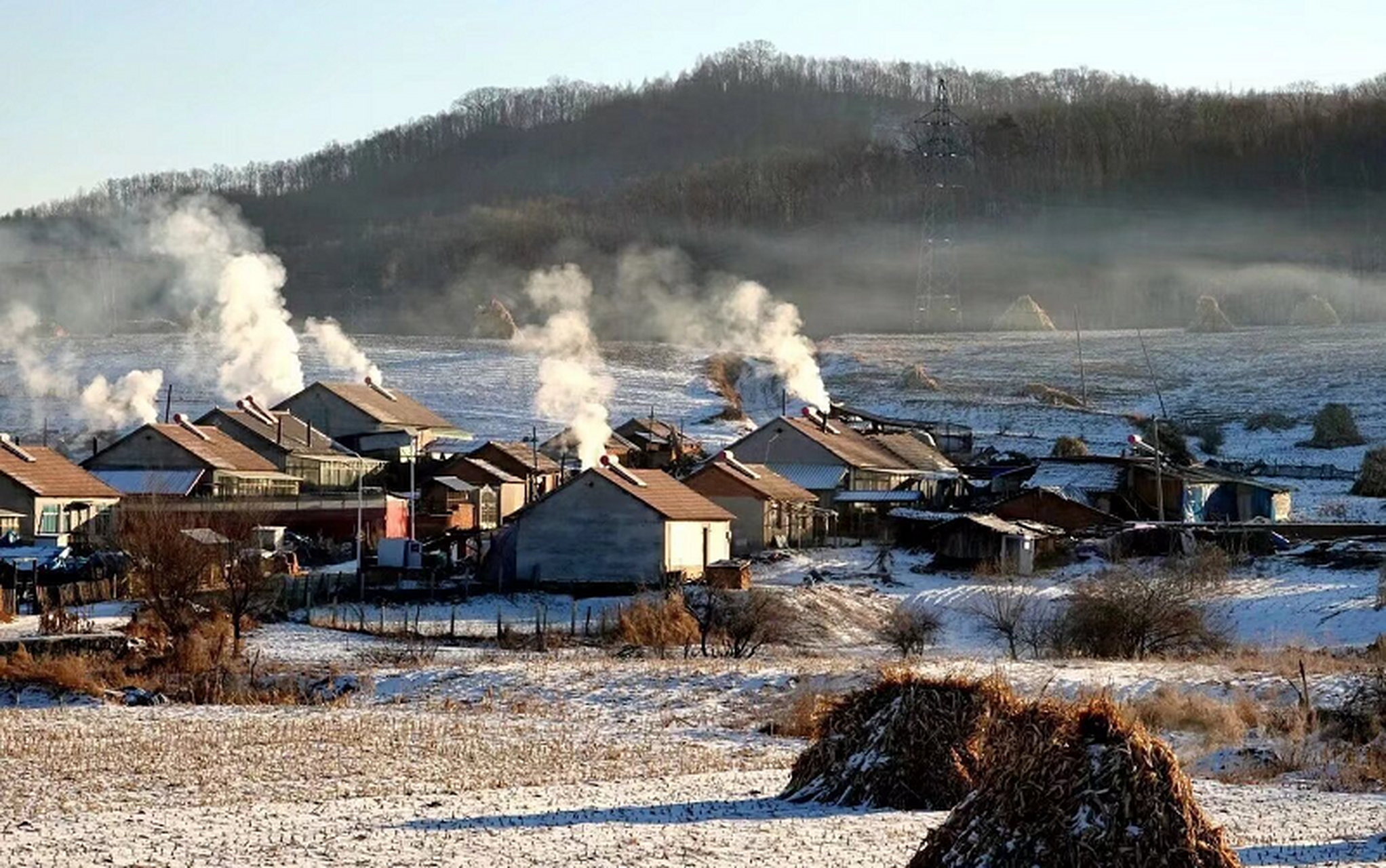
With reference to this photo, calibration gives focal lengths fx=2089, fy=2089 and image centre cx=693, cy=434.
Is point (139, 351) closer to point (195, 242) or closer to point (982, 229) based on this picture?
point (195, 242)

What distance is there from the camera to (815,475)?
2687 inches

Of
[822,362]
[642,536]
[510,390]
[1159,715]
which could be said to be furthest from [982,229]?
[1159,715]

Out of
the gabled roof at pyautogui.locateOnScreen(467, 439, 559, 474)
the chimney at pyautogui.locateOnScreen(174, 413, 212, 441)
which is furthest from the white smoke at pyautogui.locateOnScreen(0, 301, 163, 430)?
the gabled roof at pyautogui.locateOnScreen(467, 439, 559, 474)

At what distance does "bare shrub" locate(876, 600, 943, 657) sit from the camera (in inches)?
1446

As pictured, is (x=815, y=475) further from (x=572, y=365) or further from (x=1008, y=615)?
(x=572, y=365)

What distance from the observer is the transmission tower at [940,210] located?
11753 cm

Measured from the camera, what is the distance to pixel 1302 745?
22766mm

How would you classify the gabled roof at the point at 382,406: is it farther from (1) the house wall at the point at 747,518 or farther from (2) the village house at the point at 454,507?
(1) the house wall at the point at 747,518

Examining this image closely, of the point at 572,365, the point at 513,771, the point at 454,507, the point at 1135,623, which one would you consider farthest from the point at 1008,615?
the point at 572,365

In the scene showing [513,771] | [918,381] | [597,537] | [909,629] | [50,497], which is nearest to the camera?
[513,771]

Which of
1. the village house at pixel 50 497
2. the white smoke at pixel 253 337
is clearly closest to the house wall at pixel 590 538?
the village house at pixel 50 497

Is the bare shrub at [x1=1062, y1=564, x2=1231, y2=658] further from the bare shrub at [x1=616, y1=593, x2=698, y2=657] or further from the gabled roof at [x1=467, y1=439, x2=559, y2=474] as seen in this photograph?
the gabled roof at [x1=467, y1=439, x2=559, y2=474]

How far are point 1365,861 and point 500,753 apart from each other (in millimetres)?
9501

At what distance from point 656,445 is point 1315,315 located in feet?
231
